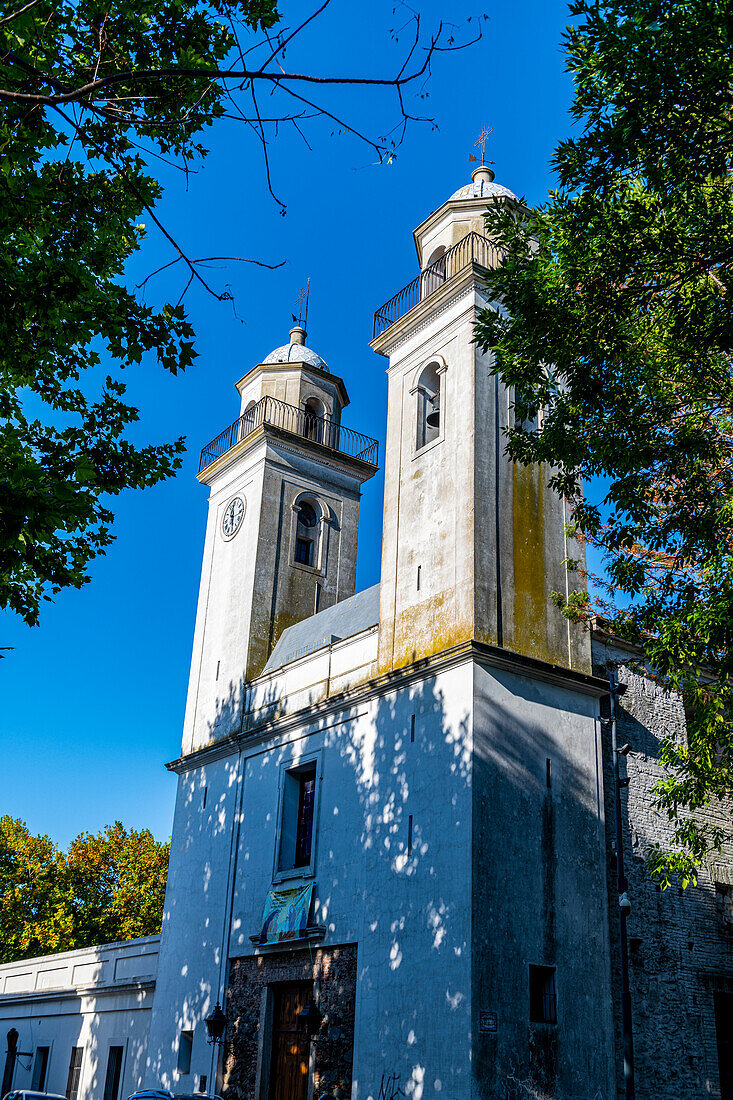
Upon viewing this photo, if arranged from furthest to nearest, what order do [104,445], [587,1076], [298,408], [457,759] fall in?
[298,408] → [457,759] → [587,1076] → [104,445]

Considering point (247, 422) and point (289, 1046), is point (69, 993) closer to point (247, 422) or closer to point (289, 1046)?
point (289, 1046)

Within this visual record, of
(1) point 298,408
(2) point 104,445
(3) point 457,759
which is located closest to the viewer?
(2) point 104,445

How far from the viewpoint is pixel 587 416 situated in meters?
12.1

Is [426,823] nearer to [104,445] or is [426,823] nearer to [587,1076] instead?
[587,1076]

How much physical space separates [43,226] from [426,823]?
11.6 m

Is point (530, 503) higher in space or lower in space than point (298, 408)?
lower

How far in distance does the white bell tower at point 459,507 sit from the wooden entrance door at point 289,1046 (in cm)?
649

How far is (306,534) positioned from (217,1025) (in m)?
12.6

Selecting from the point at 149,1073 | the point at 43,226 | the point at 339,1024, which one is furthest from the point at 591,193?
the point at 149,1073

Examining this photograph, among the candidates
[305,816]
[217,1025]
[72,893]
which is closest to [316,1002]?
[217,1025]

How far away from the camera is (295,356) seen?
98.1 feet

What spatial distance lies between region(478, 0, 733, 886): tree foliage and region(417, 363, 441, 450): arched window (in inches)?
325

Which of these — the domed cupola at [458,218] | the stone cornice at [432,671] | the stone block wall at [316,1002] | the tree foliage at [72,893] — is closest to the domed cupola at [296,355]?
the domed cupola at [458,218]

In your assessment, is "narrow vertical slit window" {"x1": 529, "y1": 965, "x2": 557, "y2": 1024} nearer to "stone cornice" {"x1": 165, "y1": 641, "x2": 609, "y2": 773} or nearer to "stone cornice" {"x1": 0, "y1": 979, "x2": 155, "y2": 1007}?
"stone cornice" {"x1": 165, "y1": 641, "x2": 609, "y2": 773}
